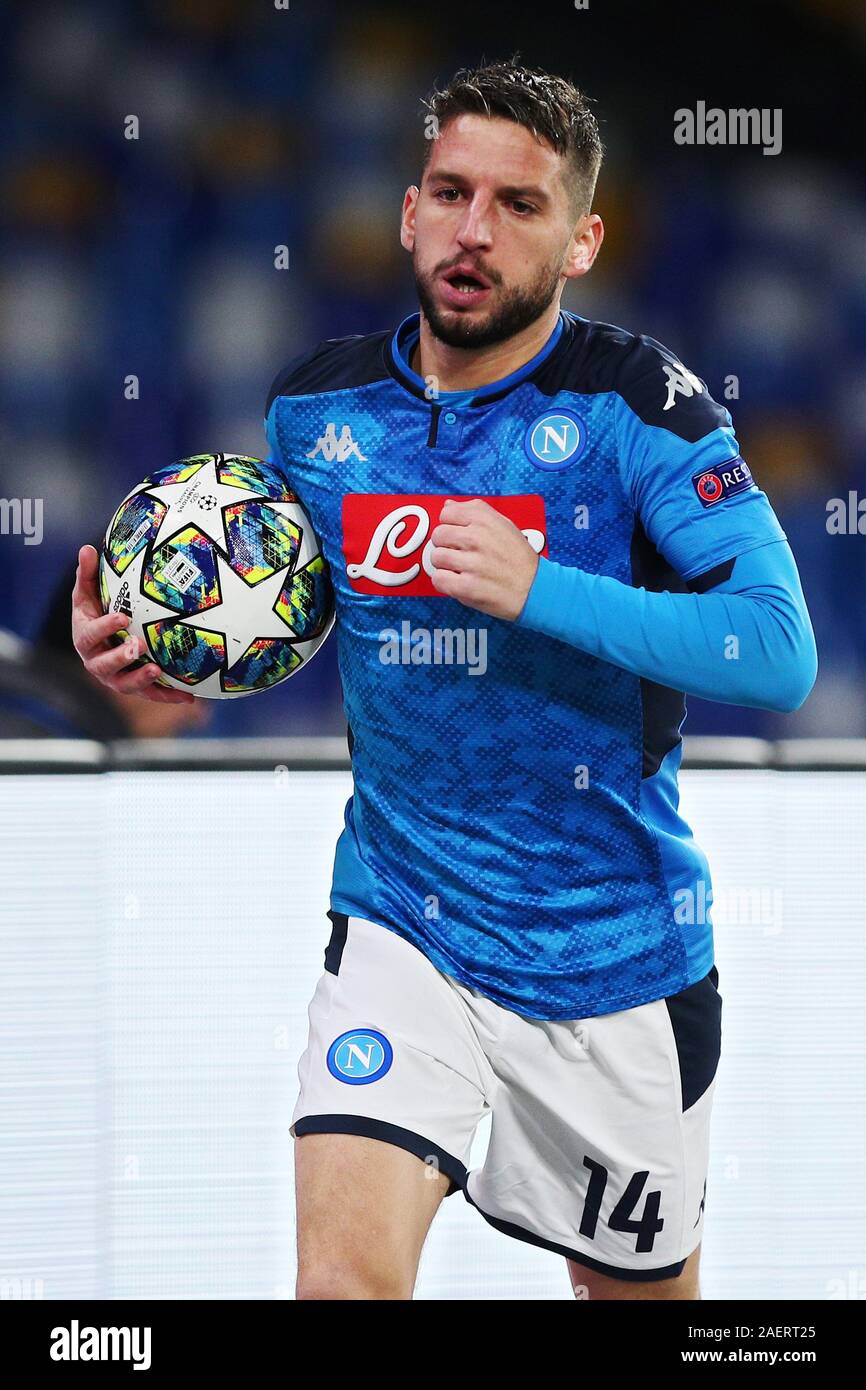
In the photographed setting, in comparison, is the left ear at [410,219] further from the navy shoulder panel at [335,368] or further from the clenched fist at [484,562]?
the clenched fist at [484,562]

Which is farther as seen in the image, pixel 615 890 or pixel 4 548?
pixel 4 548

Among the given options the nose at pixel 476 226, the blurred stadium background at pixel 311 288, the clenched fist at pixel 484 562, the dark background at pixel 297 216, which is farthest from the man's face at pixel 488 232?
the dark background at pixel 297 216

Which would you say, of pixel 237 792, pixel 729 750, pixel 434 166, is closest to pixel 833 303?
pixel 729 750

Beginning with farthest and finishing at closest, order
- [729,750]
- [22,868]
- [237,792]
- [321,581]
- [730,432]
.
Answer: [729,750] → [237,792] → [22,868] → [321,581] → [730,432]

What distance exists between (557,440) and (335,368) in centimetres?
32

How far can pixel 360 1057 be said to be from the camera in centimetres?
162

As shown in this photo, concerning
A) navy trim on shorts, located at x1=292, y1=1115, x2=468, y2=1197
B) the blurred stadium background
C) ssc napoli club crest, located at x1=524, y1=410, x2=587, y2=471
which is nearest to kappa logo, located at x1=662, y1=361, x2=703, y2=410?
ssc napoli club crest, located at x1=524, y1=410, x2=587, y2=471

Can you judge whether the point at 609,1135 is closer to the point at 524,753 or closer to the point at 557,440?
the point at 524,753

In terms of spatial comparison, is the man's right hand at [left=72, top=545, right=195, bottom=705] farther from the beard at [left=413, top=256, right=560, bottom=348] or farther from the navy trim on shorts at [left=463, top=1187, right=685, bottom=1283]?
the navy trim on shorts at [left=463, top=1187, right=685, bottom=1283]

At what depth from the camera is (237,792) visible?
4.30m

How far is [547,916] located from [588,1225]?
0.37m

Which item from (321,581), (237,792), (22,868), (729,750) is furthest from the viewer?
(729,750)
